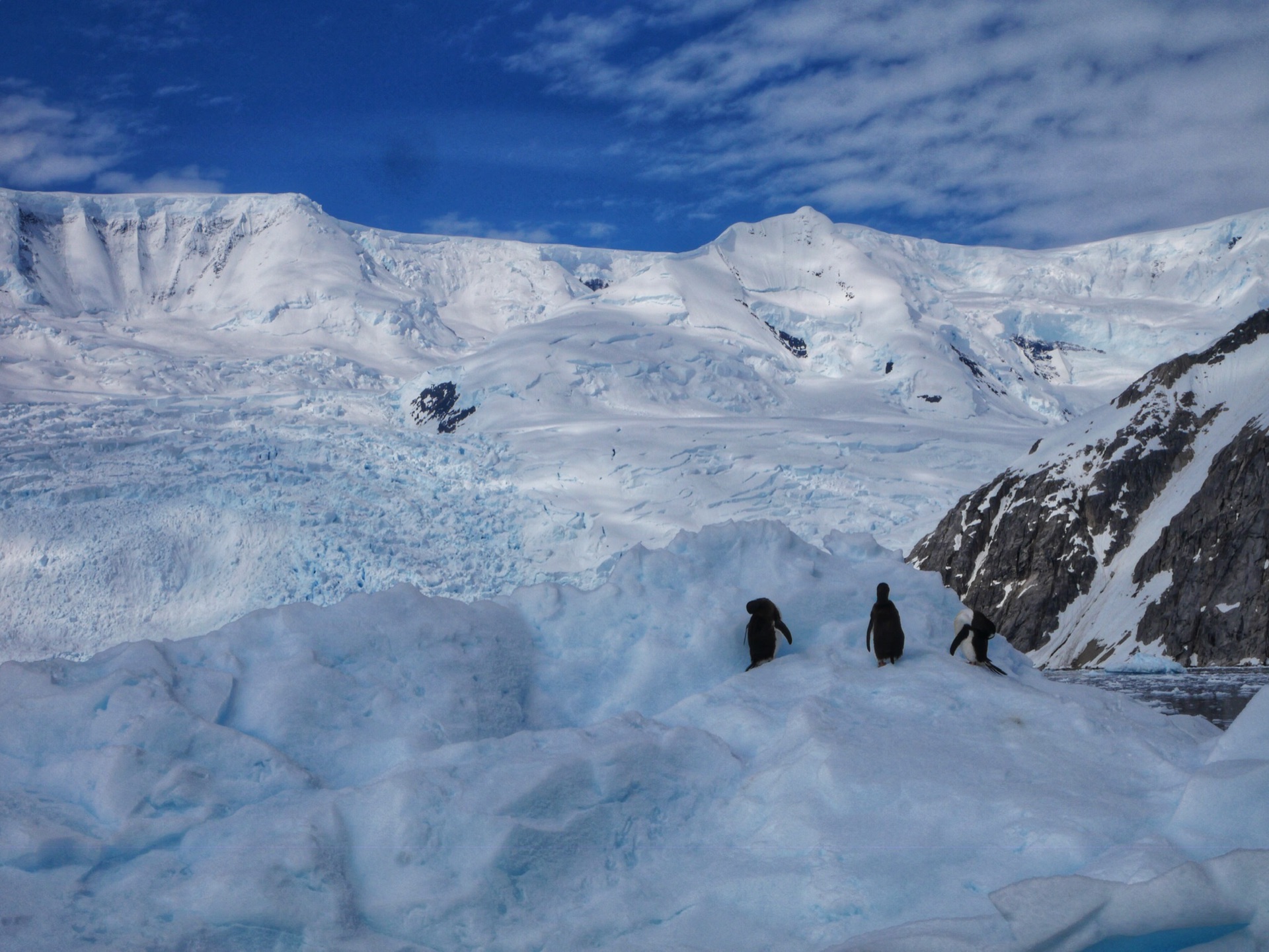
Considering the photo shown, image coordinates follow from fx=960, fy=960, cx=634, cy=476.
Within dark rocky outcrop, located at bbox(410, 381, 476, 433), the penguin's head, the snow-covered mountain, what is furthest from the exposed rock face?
dark rocky outcrop, located at bbox(410, 381, 476, 433)

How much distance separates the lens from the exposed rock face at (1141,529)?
2383 centimetres

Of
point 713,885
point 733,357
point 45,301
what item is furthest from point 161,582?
point 45,301

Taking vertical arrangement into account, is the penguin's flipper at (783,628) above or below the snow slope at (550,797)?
above

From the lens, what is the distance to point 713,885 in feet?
16.0

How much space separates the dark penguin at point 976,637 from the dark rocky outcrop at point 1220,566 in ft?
58.6

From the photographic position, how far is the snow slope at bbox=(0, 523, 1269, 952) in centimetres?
454

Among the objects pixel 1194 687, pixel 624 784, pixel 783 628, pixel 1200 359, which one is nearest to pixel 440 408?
pixel 1200 359

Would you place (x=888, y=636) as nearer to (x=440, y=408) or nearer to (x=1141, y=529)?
(x=1141, y=529)

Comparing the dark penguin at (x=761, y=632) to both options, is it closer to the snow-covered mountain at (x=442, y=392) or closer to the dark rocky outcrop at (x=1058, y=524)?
the dark rocky outcrop at (x=1058, y=524)

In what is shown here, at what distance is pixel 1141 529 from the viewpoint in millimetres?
28266

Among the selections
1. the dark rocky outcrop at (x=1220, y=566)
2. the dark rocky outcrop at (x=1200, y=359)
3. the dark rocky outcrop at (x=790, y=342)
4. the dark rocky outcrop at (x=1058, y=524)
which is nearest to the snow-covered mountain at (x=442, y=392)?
the dark rocky outcrop at (x=790, y=342)

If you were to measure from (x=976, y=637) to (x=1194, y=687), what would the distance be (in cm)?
1027

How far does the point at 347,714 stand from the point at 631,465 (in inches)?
1488

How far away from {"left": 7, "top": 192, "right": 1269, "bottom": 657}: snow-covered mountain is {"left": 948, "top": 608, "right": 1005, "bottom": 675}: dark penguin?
2445 cm
